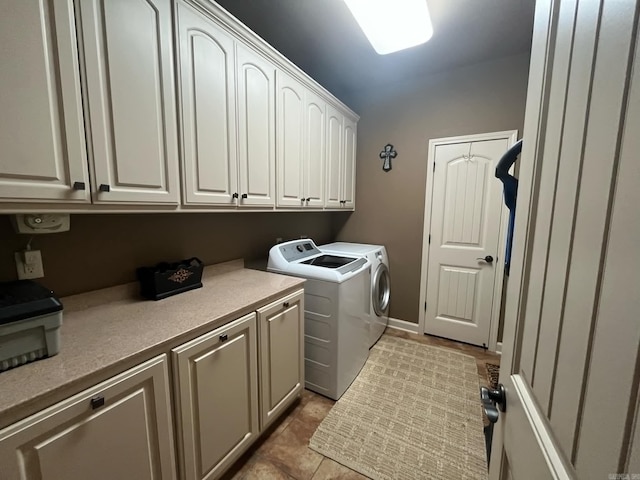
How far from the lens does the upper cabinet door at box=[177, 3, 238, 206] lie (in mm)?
1337

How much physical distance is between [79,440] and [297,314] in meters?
1.11

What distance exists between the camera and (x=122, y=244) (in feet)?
4.78

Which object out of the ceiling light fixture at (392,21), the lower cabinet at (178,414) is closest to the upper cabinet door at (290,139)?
the ceiling light fixture at (392,21)

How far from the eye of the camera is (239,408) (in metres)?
1.37

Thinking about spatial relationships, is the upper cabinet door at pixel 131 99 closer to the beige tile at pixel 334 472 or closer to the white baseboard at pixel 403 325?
the beige tile at pixel 334 472

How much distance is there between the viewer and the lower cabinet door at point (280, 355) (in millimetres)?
1497

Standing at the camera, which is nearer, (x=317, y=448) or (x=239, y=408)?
(x=239, y=408)

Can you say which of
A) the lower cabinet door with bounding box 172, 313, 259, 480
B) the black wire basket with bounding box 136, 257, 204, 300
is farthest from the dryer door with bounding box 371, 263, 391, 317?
the black wire basket with bounding box 136, 257, 204, 300

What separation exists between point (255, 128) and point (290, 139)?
38 centimetres

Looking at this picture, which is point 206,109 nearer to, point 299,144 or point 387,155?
point 299,144

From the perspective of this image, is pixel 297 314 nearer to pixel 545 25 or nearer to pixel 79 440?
pixel 79 440

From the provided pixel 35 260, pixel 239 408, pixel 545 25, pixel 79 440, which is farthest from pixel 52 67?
pixel 239 408

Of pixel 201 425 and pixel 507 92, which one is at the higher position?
pixel 507 92

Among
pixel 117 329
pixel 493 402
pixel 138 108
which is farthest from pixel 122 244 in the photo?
pixel 493 402
